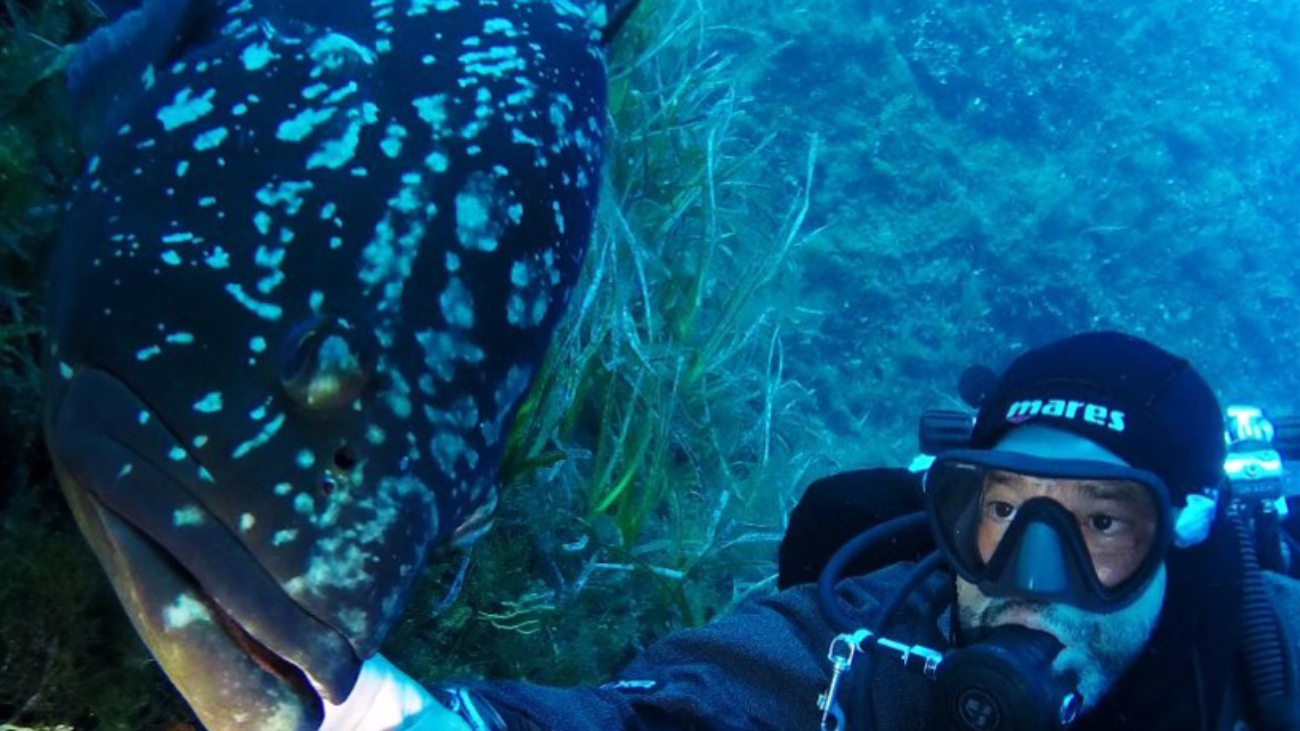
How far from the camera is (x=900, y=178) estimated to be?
42.8 ft

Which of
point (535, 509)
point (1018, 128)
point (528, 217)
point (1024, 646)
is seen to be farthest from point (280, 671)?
point (1018, 128)

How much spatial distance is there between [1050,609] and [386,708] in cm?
184

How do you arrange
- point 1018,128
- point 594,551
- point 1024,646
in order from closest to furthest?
1. point 1024,646
2. point 594,551
3. point 1018,128

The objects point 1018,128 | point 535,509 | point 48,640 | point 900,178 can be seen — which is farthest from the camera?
point 1018,128

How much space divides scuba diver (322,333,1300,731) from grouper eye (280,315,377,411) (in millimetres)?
1067

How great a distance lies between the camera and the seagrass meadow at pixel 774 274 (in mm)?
2207

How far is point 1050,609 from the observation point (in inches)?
103

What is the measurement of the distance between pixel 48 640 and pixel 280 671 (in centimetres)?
77

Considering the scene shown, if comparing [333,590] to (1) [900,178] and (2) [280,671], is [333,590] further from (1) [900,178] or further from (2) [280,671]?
(1) [900,178]

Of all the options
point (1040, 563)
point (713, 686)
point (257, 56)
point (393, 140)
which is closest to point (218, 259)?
point (393, 140)

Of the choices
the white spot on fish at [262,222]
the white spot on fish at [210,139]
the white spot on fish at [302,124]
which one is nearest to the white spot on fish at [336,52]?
the white spot on fish at [302,124]

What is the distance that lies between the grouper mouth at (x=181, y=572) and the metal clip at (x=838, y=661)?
1.38 meters

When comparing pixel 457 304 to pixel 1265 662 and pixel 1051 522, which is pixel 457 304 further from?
pixel 1265 662

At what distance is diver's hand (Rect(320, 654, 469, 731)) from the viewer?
5.70 ft
